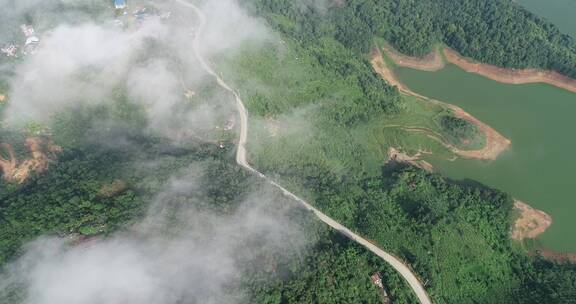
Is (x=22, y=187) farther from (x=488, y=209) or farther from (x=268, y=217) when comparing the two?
(x=488, y=209)

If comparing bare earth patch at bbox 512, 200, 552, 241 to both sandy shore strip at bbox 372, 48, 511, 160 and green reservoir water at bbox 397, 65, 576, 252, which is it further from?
sandy shore strip at bbox 372, 48, 511, 160

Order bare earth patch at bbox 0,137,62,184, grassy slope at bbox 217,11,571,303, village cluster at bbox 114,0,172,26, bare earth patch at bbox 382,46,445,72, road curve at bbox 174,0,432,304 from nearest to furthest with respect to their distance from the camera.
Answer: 1. road curve at bbox 174,0,432,304
2. bare earth patch at bbox 0,137,62,184
3. grassy slope at bbox 217,11,571,303
4. village cluster at bbox 114,0,172,26
5. bare earth patch at bbox 382,46,445,72

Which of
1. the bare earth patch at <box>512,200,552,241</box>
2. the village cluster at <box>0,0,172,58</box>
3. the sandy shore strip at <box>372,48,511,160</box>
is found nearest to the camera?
the bare earth patch at <box>512,200,552,241</box>

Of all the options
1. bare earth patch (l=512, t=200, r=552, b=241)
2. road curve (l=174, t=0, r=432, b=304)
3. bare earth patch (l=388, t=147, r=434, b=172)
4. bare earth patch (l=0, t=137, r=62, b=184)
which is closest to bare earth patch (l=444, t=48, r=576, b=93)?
bare earth patch (l=388, t=147, r=434, b=172)

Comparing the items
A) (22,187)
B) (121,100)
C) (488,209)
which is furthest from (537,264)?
(22,187)

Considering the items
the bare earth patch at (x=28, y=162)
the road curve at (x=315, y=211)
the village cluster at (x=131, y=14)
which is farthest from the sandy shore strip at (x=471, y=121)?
the bare earth patch at (x=28, y=162)

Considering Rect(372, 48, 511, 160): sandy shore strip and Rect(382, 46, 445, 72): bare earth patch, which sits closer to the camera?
Rect(372, 48, 511, 160): sandy shore strip
